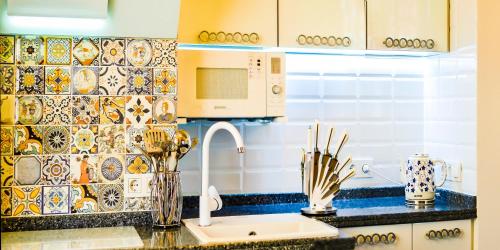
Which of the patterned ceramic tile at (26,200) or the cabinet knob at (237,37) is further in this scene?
the cabinet knob at (237,37)

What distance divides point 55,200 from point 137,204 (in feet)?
1.05

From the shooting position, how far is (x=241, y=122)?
3.04 meters

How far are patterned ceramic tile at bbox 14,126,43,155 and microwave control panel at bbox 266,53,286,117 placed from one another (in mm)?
958

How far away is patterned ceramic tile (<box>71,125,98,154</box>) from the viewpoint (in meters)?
2.51

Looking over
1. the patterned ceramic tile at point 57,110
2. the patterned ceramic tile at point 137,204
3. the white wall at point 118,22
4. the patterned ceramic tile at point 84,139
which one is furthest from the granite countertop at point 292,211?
the white wall at point 118,22

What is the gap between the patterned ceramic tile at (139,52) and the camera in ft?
8.46

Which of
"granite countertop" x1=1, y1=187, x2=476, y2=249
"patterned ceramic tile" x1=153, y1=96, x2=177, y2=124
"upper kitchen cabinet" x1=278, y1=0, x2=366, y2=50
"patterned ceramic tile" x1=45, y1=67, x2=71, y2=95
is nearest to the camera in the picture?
"granite countertop" x1=1, y1=187, x2=476, y2=249

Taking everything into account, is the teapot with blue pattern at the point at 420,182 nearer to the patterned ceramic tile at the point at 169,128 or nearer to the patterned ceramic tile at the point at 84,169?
the patterned ceramic tile at the point at 169,128

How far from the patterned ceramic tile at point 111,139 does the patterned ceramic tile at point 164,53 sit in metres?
0.31

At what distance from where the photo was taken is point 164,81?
8.57 feet

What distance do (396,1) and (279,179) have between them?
1.02 meters

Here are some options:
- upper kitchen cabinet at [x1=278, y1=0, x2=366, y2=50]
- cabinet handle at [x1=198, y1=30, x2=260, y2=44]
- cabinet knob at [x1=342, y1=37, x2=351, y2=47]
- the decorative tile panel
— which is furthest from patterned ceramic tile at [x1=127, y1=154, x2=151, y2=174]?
cabinet knob at [x1=342, y1=37, x2=351, y2=47]

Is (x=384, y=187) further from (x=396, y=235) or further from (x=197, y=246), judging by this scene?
(x=197, y=246)

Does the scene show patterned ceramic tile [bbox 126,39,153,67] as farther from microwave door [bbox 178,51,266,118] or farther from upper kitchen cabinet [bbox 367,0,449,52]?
upper kitchen cabinet [bbox 367,0,449,52]
